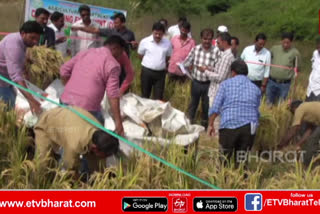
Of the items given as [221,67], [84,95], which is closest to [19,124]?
[84,95]

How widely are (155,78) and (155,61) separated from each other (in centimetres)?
25

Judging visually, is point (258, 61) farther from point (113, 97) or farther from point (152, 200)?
point (152, 200)

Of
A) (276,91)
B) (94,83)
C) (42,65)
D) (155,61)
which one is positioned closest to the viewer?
(94,83)

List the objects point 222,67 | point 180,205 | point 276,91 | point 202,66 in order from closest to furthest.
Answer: point 180,205 < point 222,67 < point 202,66 < point 276,91

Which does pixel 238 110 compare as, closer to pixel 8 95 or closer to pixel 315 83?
pixel 315 83

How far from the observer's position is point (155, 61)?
6203 mm

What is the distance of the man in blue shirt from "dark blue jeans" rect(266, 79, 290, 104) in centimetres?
272

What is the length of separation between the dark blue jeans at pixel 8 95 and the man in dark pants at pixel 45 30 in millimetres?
1322

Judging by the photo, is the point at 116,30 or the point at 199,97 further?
the point at 116,30

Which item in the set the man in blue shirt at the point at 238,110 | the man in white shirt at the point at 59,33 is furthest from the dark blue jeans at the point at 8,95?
the man in blue shirt at the point at 238,110

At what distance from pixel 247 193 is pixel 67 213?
1285 millimetres

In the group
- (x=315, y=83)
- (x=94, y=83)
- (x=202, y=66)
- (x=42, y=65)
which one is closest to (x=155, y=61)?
(x=202, y=66)

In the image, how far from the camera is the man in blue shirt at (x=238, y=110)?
405 cm

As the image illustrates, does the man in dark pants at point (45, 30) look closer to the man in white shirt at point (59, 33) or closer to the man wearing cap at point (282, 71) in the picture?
the man in white shirt at point (59, 33)
